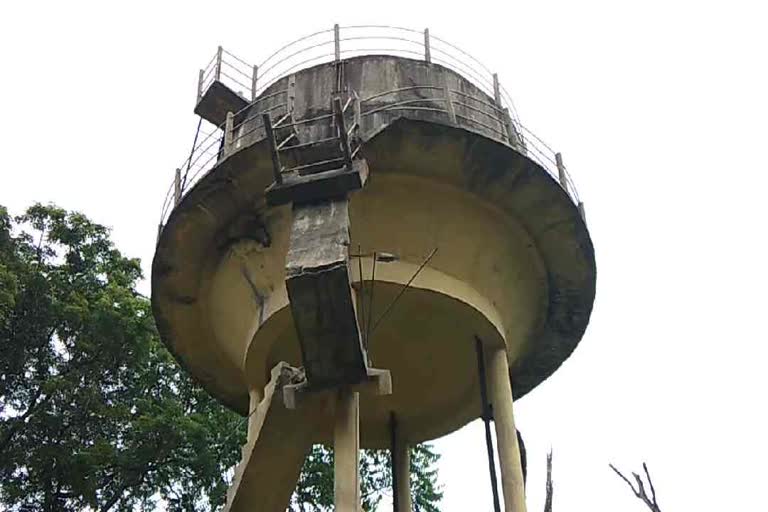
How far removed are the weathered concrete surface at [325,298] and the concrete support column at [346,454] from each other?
237 millimetres

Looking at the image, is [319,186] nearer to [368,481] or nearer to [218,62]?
[218,62]

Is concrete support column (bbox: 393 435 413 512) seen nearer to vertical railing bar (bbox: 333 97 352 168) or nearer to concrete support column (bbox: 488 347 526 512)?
concrete support column (bbox: 488 347 526 512)

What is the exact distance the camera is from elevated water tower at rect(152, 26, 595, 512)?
9.57 meters

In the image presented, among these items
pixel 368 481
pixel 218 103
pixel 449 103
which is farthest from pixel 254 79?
pixel 368 481

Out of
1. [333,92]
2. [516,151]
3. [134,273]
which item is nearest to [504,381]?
[516,151]

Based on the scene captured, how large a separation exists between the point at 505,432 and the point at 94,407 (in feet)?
33.6

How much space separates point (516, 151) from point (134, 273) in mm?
12454

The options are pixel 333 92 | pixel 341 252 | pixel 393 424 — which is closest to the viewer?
pixel 341 252

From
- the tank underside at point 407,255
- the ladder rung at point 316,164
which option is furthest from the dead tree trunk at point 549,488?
the ladder rung at point 316,164

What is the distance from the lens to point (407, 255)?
10812 mm

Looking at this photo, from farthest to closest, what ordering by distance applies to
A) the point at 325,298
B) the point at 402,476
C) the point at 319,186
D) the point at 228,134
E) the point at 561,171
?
the point at 402,476 < the point at 228,134 < the point at 561,171 < the point at 319,186 < the point at 325,298

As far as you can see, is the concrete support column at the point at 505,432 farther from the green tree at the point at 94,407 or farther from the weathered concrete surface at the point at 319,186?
the green tree at the point at 94,407

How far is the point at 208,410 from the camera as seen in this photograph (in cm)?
1994

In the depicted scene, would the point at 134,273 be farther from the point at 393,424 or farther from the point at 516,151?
the point at 516,151
